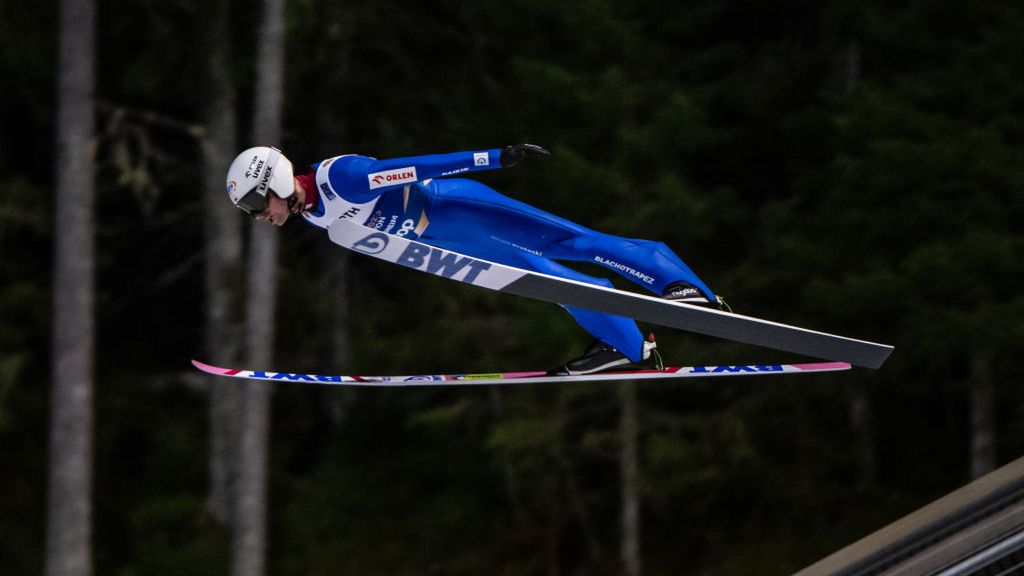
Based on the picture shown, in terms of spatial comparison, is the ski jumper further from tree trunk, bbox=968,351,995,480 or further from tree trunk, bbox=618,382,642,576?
tree trunk, bbox=968,351,995,480

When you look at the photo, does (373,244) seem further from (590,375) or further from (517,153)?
(590,375)

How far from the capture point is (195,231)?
13.6 metres

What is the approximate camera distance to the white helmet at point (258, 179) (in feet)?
14.7

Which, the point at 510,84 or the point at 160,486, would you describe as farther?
the point at 160,486

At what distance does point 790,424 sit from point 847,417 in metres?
0.72

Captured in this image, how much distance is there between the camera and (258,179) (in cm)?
448

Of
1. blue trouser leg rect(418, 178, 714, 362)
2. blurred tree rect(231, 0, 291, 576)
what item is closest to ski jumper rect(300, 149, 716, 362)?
blue trouser leg rect(418, 178, 714, 362)

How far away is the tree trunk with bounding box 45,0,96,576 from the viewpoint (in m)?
8.81

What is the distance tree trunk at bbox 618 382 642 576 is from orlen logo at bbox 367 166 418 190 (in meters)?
5.65

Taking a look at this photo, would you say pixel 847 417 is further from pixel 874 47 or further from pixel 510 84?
pixel 510 84

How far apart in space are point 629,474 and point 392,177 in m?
6.14

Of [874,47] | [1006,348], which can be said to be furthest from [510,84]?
[1006,348]

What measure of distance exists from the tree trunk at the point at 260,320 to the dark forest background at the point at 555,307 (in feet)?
2.69

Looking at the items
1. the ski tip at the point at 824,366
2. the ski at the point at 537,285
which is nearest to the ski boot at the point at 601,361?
the ski at the point at 537,285
